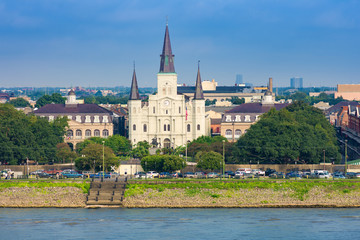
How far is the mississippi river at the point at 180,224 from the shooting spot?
83.2 meters

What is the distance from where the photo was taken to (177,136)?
165m

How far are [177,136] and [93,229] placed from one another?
7992cm

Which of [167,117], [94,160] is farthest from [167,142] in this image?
[94,160]

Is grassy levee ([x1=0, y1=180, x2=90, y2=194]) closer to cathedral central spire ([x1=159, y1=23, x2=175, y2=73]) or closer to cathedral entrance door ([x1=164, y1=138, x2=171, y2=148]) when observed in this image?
cathedral entrance door ([x1=164, y1=138, x2=171, y2=148])

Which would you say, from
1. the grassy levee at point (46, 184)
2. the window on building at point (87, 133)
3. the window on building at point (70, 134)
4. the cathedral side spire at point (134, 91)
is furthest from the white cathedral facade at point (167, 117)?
the grassy levee at point (46, 184)

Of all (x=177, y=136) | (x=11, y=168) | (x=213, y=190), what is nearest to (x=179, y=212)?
(x=213, y=190)

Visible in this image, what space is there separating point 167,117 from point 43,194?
65.7m

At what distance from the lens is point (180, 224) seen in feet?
288

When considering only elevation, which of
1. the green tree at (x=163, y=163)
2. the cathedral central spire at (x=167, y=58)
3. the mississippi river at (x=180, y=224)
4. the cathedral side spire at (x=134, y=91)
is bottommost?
the mississippi river at (x=180, y=224)

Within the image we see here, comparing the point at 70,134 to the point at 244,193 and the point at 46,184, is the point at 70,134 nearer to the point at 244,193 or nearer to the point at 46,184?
the point at 46,184

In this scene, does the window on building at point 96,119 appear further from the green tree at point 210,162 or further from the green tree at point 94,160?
the green tree at point 210,162

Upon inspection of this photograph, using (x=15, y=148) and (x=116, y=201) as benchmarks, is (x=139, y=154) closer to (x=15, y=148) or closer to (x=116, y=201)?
(x=15, y=148)

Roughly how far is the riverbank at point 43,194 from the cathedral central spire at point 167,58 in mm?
62233

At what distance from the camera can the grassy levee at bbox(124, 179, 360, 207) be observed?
99.5 meters
